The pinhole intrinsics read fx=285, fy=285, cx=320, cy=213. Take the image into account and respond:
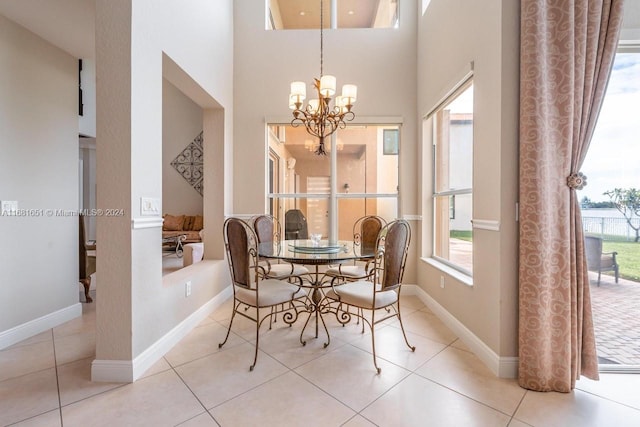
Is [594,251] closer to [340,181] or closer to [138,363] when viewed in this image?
[340,181]

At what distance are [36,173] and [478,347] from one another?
393 centimetres

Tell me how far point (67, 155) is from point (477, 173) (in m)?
3.72

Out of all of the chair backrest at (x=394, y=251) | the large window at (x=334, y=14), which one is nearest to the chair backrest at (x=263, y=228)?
the chair backrest at (x=394, y=251)

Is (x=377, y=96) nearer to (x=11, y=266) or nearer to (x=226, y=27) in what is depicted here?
(x=226, y=27)

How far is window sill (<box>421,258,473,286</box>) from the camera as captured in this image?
8.04ft

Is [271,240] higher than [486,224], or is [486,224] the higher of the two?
[486,224]

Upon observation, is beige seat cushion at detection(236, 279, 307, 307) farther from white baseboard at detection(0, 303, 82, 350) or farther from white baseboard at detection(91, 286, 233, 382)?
white baseboard at detection(0, 303, 82, 350)

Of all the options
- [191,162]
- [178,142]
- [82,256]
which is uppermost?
[178,142]

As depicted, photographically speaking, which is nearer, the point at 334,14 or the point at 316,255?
the point at 316,255

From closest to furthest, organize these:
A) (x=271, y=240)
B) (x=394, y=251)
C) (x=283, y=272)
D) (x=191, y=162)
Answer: (x=394, y=251)
(x=283, y=272)
(x=271, y=240)
(x=191, y=162)

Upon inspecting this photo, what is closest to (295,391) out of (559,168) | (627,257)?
(559,168)

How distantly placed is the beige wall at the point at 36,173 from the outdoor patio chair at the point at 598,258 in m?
4.33

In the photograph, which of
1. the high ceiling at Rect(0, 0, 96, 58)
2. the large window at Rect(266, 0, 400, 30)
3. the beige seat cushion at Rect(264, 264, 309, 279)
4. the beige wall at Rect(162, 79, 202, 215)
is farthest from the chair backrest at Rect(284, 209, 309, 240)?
the beige wall at Rect(162, 79, 202, 215)

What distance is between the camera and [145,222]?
1961 mm
